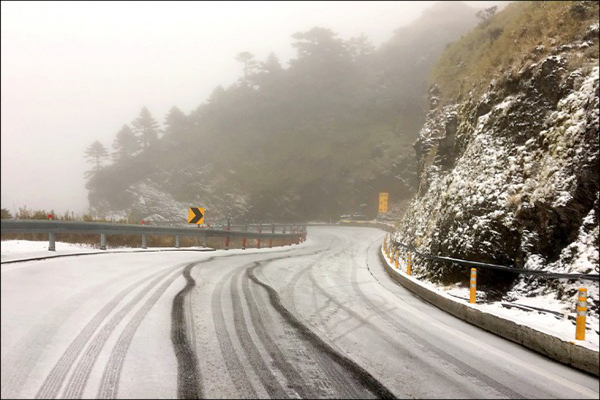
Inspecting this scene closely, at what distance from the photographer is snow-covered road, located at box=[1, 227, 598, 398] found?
3.73 metres

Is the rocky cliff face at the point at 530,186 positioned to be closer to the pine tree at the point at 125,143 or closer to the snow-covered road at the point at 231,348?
the snow-covered road at the point at 231,348

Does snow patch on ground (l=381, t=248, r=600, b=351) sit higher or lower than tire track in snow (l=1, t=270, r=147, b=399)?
lower

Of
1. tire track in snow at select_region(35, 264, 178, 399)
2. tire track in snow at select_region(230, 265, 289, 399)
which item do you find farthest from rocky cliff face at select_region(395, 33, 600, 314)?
tire track in snow at select_region(35, 264, 178, 399)

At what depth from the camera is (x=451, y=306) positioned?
323 inches

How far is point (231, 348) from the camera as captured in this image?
481 centimetres

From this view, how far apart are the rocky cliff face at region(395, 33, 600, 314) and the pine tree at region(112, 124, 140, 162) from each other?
91.7 m

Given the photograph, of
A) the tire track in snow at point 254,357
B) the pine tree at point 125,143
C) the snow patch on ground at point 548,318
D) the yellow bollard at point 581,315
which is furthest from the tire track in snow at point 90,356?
the pine tree at point 125,143

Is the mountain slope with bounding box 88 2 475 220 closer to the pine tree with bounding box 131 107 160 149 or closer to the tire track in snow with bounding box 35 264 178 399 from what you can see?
the pine tree with bounding box 131 107 160 149

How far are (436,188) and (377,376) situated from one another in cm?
1249

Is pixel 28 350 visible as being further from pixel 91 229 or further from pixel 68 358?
pixel 91 229

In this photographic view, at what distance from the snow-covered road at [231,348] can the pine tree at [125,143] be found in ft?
303

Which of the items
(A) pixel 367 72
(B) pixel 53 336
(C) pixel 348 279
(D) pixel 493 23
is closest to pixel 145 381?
(B) pixel 53 336

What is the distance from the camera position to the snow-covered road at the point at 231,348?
3.73 m

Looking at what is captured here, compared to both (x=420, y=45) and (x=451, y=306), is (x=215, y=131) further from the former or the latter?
(x=451, y=306)
